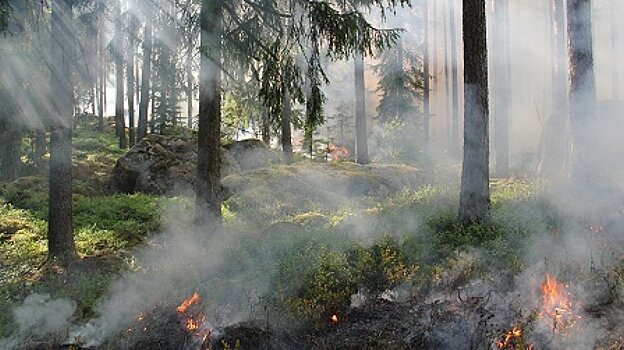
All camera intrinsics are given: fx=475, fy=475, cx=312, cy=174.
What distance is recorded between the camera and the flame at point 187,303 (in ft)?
21.8

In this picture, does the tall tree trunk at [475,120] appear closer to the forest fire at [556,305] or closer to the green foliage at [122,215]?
the forest fire at [556,305]

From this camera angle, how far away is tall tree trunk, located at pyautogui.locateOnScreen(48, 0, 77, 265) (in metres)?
8.77

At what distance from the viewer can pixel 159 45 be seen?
41.8 feet

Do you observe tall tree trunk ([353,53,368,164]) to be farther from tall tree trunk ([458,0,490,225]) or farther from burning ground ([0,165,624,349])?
tall tree trunk ([458,0,490,225])

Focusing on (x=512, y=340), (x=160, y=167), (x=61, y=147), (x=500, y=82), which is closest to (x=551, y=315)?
(x=512, y=340)

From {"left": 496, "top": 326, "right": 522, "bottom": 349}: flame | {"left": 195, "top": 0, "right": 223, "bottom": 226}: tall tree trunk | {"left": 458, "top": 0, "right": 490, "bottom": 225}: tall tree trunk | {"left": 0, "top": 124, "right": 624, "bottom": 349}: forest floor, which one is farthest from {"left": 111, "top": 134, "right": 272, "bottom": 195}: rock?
{"left": 496, "top": 326, "right": 522, "bottom": 349}: flame

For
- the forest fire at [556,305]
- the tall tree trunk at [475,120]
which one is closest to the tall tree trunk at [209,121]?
the tall tree trunk at [475,120]

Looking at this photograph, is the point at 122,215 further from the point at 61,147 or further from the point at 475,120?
the point at 475,120

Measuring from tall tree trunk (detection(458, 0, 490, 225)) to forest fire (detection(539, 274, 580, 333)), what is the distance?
2.36 metres

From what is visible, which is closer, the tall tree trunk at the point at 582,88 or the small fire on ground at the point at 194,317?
the small fire on ground at the point at 194,317

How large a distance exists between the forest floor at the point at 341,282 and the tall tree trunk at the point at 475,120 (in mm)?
428

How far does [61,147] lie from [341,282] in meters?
5.80

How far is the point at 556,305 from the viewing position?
19.2 ft

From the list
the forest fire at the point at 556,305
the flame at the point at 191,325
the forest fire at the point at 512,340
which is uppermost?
the forest fire at the point at 556,305
